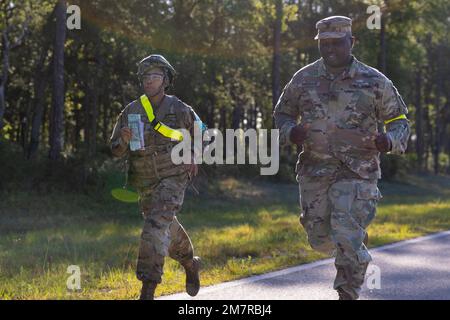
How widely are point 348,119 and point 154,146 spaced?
1646 millimetres

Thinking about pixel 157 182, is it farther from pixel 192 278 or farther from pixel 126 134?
pixel 192 278

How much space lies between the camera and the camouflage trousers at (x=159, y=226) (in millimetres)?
5582

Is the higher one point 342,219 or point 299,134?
point 299,134

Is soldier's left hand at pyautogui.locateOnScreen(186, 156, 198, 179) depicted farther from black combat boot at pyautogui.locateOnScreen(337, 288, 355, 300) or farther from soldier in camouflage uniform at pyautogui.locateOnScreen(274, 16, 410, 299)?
black combat boot at pyautogui.locateOnScreen(337, 288, 355, 300)

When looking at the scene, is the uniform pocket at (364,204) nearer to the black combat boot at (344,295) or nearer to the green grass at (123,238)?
the black combat boot at (344,295)

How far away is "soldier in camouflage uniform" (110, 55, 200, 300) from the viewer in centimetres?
564

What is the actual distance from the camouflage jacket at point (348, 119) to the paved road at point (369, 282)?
1557 millimetres

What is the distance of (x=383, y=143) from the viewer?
499cm

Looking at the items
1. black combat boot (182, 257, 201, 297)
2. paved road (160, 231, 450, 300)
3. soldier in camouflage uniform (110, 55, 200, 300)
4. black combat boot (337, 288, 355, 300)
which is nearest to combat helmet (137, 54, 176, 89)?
soldier in camouflage uniform (110, 55, 200, 300)

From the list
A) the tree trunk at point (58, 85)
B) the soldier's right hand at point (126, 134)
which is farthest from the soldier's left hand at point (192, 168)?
the tree trunk at point (58, 85)

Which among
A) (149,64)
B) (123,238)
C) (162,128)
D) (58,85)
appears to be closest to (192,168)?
(162,128)
